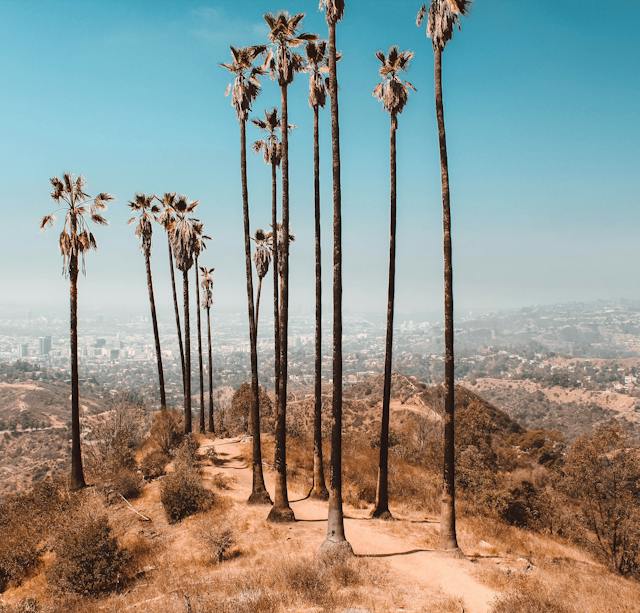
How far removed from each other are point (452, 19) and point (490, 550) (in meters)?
16.7

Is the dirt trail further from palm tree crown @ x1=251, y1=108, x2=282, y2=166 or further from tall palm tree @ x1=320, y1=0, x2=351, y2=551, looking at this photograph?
palm tree crown @ x1=251, y1=108, x2=282, y2=166

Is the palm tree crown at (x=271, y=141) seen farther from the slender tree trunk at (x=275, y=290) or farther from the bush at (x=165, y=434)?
the bush at (x=165, y=434)

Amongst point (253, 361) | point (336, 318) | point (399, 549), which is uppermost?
point (336, 318)

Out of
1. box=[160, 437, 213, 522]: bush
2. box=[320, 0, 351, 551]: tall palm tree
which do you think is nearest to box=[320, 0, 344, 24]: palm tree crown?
box=[320, 0, 351, 551]: tall palm tree

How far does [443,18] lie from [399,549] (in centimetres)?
1616

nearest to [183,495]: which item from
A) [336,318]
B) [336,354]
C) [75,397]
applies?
[75,397]

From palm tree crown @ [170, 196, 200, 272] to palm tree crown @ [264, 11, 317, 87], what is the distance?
15.4m

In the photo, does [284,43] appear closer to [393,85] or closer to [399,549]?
[393,85]

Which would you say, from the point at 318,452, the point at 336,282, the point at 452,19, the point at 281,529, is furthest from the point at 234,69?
the point at 281,529

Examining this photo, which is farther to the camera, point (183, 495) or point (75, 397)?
point (75, 397)

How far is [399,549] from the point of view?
43.5ft

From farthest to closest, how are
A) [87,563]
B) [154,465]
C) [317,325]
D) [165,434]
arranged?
1. [165,434]
2. [154,465]
3. [317,325]
4. [87,563]

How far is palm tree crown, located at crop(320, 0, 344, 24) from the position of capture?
12859mm

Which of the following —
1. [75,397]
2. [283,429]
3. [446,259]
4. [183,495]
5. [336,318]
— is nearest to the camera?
[336,318]
